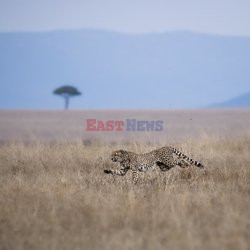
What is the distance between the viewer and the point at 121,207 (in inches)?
240

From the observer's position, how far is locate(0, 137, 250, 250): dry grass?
197 inches

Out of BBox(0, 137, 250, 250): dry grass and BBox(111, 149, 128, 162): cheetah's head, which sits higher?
BBox(111, 149, 128, 162): cheetah's head

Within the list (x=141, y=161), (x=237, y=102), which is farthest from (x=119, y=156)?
(x=237, y=102)

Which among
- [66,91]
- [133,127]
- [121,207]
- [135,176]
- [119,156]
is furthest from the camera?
[66,91]

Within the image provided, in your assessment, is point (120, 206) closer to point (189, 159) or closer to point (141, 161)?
point (141, 161)

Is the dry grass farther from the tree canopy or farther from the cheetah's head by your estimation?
the tree canopy

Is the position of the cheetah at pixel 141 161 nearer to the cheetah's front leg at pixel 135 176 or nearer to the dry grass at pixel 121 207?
the cheetah's front leg at pixel 135 176

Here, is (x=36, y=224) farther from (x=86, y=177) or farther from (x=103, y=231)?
(x=86, y=177)

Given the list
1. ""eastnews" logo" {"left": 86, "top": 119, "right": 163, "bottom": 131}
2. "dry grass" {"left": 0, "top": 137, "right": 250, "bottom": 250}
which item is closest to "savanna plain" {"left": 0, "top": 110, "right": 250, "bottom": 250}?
"dry grass" {"left": 0, "top": 137, "right": 250, "bottom": 250}

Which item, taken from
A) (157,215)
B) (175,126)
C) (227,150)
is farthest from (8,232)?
(175,126)

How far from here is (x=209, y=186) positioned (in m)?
7.38

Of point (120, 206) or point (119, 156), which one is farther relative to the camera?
point (119, 156)

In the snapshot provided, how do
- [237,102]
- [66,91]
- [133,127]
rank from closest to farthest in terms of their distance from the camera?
[133,127] → [66,91] → [237,102]

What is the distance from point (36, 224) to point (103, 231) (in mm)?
676
